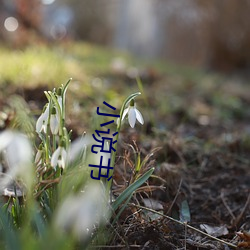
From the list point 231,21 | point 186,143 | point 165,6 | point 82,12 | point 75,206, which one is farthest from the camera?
point 82,12

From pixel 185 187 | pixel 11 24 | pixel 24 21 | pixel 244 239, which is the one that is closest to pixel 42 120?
pixel 244 239

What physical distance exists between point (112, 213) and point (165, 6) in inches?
298

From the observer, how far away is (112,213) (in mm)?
1270

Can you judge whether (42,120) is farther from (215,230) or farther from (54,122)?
(215,230)

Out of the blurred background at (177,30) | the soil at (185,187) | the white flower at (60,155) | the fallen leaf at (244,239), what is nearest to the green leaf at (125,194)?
the soil at (185,187)

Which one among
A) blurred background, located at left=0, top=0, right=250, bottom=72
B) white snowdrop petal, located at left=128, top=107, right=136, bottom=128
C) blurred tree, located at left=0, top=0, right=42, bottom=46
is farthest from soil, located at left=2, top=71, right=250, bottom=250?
blurred tree, located at left=0, top=0, right=42, bottom=46

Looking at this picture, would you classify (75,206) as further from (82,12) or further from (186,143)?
(82,12)

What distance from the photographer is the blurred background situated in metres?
6.58

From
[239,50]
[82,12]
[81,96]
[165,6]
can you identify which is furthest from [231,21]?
[82,12]

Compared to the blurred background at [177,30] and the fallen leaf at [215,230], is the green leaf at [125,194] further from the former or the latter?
the blurred background at [177,30]

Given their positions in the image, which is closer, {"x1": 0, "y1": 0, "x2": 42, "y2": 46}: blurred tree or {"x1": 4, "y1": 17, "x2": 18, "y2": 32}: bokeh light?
{"x1": 4, "y1": 17, "x2": 18, "y2": 32}: bokeh light

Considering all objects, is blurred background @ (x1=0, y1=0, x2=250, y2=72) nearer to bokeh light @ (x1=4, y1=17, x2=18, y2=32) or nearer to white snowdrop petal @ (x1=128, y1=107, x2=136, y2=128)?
bokeh light @ (x1=4, y1=17, x2=18, y2=32)

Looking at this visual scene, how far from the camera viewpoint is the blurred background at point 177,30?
658cm

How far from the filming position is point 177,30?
906cm
